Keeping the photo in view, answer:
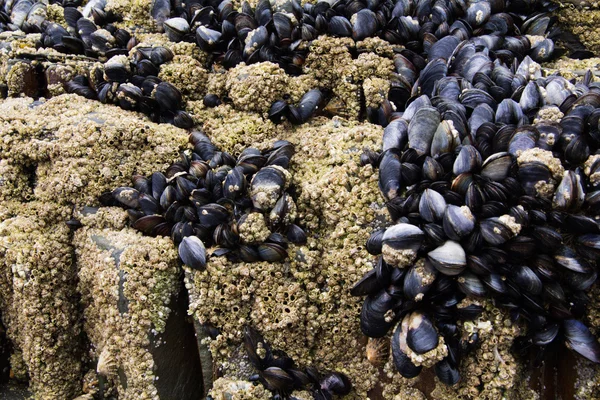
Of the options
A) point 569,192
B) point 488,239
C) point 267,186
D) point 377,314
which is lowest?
point 377,314

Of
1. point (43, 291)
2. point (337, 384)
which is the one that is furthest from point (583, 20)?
point (43, 291)

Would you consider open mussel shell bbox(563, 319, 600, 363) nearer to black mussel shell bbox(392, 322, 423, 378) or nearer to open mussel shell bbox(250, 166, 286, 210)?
black mussel shell bbox(392, 322, 423, 378)

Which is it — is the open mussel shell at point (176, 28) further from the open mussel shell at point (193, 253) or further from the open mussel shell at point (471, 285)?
the open mussel shell at point (471, 285)

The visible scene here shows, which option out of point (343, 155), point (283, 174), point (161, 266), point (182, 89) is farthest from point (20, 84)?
point (343, 155)

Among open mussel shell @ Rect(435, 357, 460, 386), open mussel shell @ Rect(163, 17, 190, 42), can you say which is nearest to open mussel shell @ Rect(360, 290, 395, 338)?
open mussel shell @ Rect(435, 357, 460, 386)

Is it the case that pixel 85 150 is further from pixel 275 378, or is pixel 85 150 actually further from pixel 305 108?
pixel 275 378

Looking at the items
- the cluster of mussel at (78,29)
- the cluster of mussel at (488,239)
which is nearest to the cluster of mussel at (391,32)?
the cluster of mussel at (78,29)
